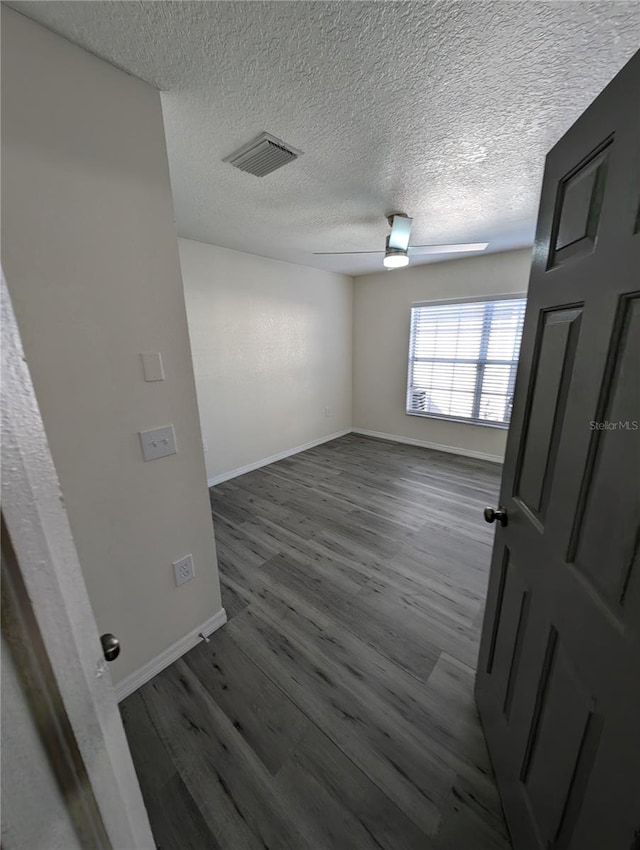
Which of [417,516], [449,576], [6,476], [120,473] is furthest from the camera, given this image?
[417,516]

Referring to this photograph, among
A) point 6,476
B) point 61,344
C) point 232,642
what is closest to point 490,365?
point 232,642

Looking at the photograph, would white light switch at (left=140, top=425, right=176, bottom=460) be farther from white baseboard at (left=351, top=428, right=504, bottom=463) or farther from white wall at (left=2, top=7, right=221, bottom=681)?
white baseboard at (left=351, top=428, right=504, bottom=463)

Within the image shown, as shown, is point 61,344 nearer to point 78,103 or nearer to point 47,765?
point 78,103

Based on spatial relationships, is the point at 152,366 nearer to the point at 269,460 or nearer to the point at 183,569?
the point at 183,569

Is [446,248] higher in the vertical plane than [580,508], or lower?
higher

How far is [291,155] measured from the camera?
154 cm

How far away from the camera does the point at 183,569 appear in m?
1.51

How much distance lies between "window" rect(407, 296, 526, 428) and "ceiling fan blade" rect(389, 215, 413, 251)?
169cm

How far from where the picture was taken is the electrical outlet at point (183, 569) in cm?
149

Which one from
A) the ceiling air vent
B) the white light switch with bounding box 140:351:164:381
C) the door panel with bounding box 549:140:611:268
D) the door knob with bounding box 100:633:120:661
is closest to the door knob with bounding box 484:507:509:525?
the door panel with bounding box 549:140:611:268

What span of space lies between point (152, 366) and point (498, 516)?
1413mm

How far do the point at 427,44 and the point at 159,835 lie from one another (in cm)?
261

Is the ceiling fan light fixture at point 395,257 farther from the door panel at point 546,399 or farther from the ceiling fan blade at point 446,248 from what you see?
the door panel at point 546,399

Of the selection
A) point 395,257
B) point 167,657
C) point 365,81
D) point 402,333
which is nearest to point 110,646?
point 167,657
